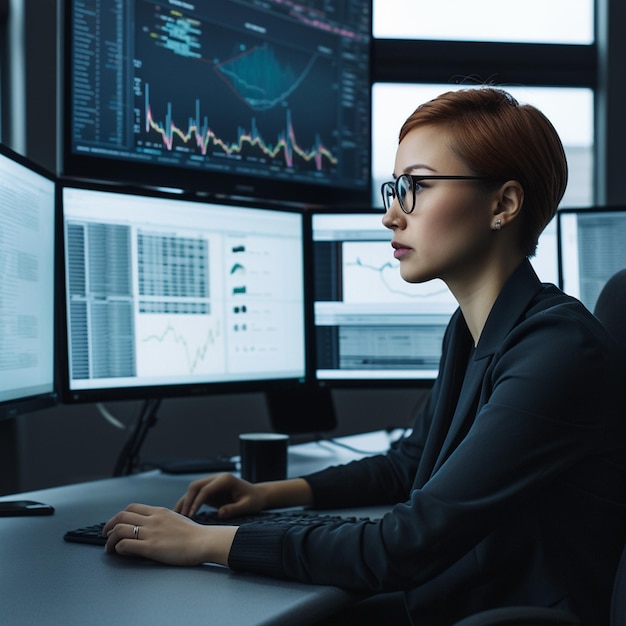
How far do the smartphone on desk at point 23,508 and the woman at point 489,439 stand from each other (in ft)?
0.68

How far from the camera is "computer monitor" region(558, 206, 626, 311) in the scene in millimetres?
1869

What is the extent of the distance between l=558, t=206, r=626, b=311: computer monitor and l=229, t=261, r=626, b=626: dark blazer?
905 millimetres

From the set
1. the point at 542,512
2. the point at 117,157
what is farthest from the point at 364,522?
the point at 117,157

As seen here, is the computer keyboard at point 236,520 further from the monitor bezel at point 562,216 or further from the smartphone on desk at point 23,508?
the monitor bezel at point 562,216

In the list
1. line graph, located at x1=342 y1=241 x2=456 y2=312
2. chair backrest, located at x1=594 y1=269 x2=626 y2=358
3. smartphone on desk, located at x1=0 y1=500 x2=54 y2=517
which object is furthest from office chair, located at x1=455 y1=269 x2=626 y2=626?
line graph, located at x1=342 y1=241 x2=456 y2=312

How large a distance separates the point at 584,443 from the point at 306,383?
0.95m

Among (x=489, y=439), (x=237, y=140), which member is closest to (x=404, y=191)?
(x=489, y=439)

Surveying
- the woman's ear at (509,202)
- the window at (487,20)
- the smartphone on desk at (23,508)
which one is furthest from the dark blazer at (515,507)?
the window at (487,20)

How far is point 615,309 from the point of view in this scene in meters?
1.07

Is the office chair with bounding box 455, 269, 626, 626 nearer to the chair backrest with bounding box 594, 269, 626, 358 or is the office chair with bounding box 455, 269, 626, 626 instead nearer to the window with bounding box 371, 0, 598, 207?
the chair backrest with bounding box 594, 269, 626, 358

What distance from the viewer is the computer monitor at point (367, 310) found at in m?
1.83

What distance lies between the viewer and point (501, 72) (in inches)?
99.1

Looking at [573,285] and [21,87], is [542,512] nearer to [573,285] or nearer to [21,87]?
[573,285]

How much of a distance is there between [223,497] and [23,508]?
0.29 m
